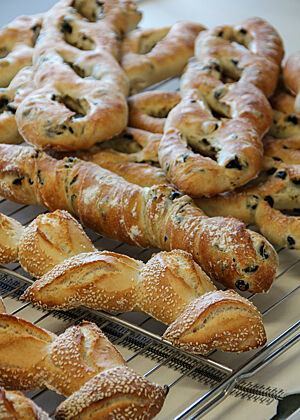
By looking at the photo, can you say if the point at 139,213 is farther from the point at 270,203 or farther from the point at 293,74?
the point at 293,74

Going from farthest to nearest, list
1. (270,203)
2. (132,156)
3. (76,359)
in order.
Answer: (132,156)
(270,203)
(76,359)

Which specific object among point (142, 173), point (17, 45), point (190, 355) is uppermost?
point (17, 45)

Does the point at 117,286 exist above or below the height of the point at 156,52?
below

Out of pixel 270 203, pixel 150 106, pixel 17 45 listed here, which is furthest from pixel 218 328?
pixel 17 45

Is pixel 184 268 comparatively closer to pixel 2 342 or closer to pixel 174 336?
pixel 174 336

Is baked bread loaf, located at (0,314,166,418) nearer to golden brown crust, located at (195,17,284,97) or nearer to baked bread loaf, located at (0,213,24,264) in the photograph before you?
baked bread loaf, located at (0,213,24,264)
